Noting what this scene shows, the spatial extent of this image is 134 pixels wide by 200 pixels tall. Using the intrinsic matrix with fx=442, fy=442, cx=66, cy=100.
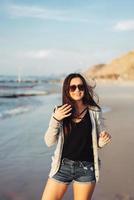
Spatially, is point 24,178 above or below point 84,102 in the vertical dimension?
below

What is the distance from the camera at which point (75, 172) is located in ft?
13.6

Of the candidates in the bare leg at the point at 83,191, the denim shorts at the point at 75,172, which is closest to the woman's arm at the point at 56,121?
the denim shorts at the point at 75,172

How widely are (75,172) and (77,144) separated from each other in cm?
26

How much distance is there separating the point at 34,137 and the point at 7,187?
16.0 ft

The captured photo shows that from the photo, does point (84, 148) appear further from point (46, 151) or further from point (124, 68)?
point (124, 68)

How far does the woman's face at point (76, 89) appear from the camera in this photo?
4223 millimetres

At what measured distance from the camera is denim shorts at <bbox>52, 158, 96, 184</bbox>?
414cm

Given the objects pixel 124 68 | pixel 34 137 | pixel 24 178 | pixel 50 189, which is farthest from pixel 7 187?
pixel 124 68

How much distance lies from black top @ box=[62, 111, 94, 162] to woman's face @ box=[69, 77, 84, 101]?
0.87ft

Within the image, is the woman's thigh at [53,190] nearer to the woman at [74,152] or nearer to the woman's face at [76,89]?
the woman at [74,152]

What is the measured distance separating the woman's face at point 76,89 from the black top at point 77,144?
0.87 ft

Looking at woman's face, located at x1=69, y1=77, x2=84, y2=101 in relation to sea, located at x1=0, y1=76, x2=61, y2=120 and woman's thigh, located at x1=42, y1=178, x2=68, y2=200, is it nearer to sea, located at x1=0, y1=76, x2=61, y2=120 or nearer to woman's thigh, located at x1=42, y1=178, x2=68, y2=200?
woman's thigh, located at x1=42, y1=178, x2=68, y2=200

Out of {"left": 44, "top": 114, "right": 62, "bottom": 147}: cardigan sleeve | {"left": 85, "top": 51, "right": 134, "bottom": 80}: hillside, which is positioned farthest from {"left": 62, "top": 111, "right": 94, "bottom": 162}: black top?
{"left": 85, "top": 51, "right": 134, "bottom": 80}: hillside

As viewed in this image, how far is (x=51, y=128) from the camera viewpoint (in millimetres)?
4062
